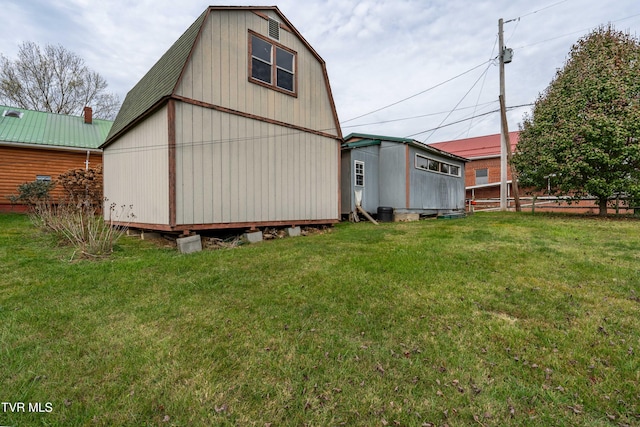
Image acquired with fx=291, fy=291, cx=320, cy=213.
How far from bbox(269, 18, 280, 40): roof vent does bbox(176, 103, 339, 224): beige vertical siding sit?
242cm

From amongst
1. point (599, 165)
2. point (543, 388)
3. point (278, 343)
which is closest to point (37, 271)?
point (278, 343)

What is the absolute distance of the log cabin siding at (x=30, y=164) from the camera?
12.0m

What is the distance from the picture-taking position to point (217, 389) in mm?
1862

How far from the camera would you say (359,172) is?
37.9 ft

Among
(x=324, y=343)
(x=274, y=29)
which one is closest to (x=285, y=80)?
(x=274, y=29)

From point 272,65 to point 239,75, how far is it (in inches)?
45.0

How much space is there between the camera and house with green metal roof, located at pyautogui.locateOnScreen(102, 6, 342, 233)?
6.20m

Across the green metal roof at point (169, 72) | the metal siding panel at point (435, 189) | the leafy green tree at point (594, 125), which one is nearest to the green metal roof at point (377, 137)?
the metal siding panel at point (435, 189)

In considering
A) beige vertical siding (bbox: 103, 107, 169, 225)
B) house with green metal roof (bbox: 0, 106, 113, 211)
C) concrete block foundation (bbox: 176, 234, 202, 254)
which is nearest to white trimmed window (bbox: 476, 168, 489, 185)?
concrete block foundation (bbox: 176, 234, 202, 254)

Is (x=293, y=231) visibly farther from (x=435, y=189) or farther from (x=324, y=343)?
(x=435, y=189)

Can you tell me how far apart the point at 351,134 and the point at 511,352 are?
456 inches

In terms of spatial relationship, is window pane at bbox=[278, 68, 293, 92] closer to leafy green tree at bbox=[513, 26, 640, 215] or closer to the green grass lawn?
the green grass lawn

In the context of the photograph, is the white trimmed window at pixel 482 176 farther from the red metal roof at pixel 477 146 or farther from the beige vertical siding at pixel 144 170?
the beige vertical siding at pixel 144 170

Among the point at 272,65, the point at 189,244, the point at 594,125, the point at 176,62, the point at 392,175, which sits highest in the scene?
the point at 272,65
